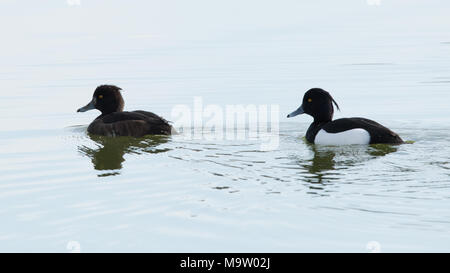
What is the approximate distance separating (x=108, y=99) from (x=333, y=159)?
4.95 m

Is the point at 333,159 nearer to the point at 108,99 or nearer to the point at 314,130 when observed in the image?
the point at 314,130

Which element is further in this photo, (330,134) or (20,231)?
(330,134)

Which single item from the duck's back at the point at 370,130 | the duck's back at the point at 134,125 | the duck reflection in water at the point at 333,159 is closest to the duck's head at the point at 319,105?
the duck reflection in water at the point at 333,159

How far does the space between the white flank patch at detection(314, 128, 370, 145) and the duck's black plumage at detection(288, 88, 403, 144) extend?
4cm

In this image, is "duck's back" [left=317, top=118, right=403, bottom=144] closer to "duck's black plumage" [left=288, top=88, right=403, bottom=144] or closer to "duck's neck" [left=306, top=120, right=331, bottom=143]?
"duck's black plumage" [left=288, top=88, right=403, bottom=144]

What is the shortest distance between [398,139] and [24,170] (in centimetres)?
529

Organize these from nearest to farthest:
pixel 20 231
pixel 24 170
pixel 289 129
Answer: pixel 20 231
pixel 24 170
pixel 289 129

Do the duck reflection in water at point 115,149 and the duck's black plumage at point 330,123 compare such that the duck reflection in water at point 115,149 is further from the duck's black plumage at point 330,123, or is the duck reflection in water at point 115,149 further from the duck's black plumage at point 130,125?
the duck's black plumage at point 330,123

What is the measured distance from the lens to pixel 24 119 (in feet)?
51.6

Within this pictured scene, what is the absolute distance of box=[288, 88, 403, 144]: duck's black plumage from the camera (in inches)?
457

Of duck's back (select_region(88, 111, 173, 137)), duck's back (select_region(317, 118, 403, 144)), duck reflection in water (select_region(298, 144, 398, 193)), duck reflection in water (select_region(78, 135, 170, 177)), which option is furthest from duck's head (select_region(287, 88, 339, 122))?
duck reflection in water (select_region(78, 135, 170, 177))

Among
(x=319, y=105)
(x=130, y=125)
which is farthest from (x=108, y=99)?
(x=319, y=105)

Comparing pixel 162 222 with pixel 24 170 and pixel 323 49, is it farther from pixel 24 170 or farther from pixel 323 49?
pixel 323 49

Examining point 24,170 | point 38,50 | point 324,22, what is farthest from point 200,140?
point 324,22
